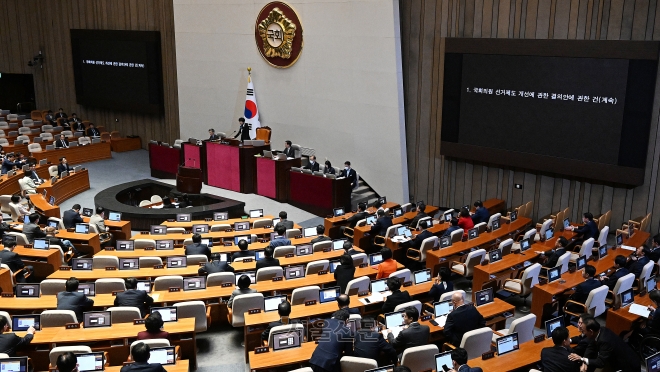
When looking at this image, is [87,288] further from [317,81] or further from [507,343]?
[317,81]

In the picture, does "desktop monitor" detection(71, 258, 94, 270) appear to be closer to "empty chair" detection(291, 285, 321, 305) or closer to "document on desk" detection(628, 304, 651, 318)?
"empty chair" detection(291, 285, 321, 305)

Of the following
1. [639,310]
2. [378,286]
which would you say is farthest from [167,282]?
[639,310]

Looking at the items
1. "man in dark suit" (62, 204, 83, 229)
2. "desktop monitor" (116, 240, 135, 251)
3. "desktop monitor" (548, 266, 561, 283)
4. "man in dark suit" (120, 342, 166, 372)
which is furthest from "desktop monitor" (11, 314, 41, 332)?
"desktop monitor" (548, 266, 561, 283)

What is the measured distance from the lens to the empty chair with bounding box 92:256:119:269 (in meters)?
9.73

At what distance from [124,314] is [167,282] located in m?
1.19

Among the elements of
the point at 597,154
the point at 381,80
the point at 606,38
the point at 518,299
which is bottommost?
the point at 518,299

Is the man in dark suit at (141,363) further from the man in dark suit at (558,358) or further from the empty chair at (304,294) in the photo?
the man in dark suit at (558,358)

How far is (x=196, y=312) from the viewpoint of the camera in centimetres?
784

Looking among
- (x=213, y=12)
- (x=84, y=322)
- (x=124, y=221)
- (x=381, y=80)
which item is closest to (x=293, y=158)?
(x=381, y=80)

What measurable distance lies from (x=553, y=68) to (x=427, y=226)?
4357mm

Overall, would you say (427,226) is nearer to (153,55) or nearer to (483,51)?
(483,51)

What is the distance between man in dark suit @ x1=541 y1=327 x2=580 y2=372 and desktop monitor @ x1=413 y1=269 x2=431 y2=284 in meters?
2.84

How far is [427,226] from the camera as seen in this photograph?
12.5 m

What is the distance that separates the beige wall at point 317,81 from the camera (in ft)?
50.8
